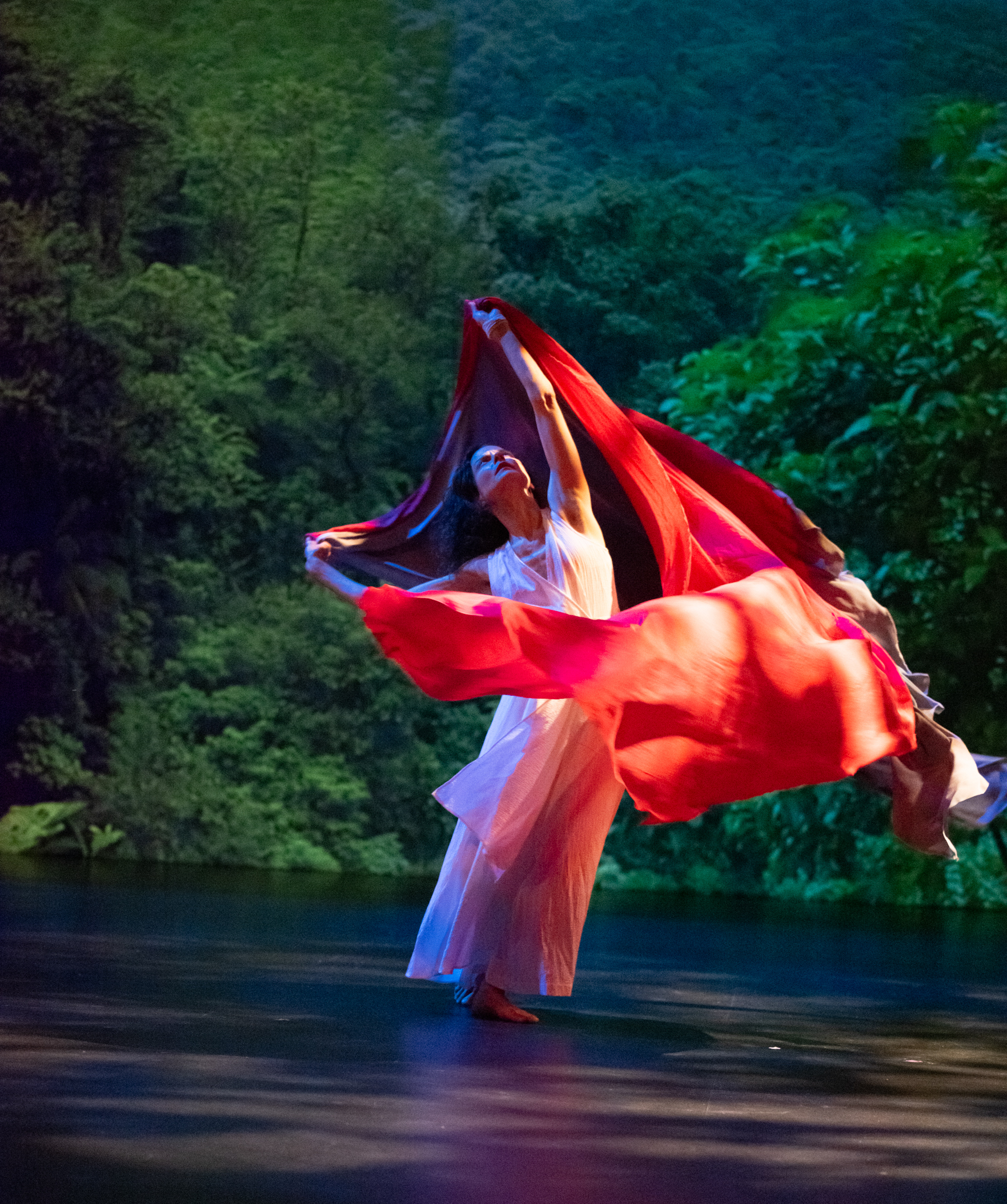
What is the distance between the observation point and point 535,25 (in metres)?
9.31

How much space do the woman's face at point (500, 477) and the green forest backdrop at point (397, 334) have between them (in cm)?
510

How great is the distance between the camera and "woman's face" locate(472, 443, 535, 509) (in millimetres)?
3359

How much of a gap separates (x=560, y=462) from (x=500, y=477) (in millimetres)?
139

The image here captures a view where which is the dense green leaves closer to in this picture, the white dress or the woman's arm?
the woman's arm

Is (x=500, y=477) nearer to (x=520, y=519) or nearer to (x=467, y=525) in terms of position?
(x=520, y=519)

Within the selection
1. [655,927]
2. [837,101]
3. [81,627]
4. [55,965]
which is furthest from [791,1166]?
[837,101]

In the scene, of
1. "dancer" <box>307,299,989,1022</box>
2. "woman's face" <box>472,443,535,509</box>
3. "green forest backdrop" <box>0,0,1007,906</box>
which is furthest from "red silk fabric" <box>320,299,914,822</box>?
"green forest backdrop" <box>0,0,1007,906</box>

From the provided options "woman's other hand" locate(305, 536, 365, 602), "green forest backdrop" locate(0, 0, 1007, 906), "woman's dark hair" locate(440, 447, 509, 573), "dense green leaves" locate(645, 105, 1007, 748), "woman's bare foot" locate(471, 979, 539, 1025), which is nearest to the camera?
"woman's bare foot" locate(471, 979, 539, 1025)

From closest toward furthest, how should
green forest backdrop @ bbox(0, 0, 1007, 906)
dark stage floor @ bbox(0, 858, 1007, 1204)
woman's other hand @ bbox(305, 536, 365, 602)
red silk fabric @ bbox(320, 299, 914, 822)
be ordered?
dark stage floor @ bbox(0, 858, 1007, 1204) < red silk fabric @ bbox(320, 299, 914, 822) < woman's other hand @ bbox(305, 536, 365, 602) < green forest backdrop @ bbox(0, 0, 1007, 906)

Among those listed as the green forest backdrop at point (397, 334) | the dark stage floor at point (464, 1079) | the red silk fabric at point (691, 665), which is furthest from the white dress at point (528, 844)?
the green forest backdrop at point (397, 334)

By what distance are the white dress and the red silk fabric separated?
29 centimetres

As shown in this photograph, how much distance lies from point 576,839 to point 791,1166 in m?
1.34

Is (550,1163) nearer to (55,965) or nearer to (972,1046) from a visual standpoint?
(972,1046)

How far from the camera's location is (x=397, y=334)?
30.3 ft
